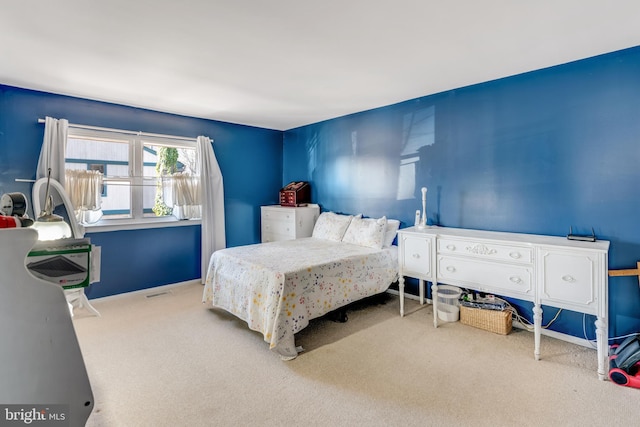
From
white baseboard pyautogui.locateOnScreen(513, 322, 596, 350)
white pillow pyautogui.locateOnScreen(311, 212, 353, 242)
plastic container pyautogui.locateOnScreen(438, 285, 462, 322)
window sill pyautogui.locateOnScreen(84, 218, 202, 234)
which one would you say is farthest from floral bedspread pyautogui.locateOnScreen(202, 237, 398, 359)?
white baseboard pyautogui.locateOnScreen(513, 322, 596, 350)

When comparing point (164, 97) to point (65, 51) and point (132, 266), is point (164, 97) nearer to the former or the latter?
point (65, 51)

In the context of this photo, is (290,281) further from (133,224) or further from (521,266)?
(133,224)

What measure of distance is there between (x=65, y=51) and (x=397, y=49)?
2.52m

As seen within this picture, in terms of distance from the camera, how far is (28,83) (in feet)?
9.89

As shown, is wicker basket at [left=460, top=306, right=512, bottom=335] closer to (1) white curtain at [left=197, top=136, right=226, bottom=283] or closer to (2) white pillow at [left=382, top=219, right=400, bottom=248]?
(2) white pillow at [left=382, top=219, right=400, bottom=248]

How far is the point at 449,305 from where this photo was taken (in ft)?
10.2

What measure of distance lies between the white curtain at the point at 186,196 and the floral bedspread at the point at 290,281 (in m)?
1.29

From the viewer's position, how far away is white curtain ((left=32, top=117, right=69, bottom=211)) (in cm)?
320

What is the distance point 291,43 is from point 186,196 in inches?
108

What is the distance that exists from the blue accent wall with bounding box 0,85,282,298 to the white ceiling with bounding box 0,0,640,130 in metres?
0.24

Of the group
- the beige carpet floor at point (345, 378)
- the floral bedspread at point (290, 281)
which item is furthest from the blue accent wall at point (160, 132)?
the floral bedspread at point (290, 281)

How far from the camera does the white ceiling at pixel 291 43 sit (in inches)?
72.7

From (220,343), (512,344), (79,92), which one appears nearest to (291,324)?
(220,343)

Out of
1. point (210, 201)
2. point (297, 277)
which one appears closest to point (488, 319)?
point (297, 277)
